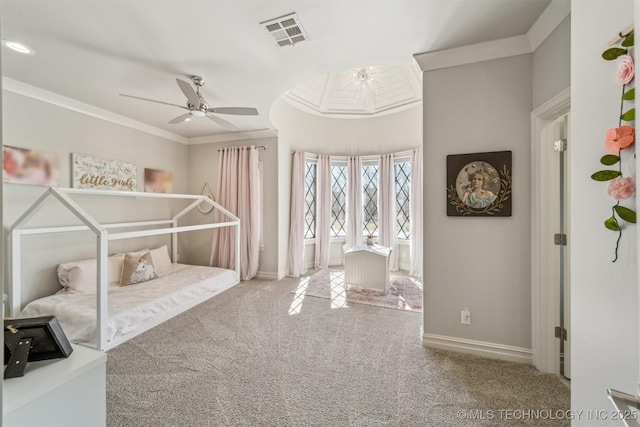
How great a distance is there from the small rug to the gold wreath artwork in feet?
4.75

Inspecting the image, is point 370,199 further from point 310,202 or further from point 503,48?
point 503,48

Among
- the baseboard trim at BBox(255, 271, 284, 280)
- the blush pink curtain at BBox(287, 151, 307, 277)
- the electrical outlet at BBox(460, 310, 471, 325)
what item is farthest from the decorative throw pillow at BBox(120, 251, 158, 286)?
the electrical outlet at BBox(460, 310, 471, 325)

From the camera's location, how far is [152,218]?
4.38m

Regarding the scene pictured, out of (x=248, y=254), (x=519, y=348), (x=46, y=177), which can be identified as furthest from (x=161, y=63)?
(x=519, y=348)

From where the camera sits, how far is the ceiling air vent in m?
2.07

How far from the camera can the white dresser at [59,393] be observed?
104cm

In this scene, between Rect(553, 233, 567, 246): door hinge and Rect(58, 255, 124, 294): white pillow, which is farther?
Rect(58, 255, 124, 294): white pillow

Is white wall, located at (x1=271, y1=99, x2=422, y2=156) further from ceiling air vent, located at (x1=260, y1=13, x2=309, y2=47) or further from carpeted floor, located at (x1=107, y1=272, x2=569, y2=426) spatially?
carpeted floor, located at (x1=107, y1=272, x2=569, y2=426)

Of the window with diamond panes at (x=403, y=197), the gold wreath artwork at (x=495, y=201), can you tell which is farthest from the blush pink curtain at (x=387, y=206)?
the gold wreath artwork at (x=495, y=201)

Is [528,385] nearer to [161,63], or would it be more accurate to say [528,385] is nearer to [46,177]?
[161,63]

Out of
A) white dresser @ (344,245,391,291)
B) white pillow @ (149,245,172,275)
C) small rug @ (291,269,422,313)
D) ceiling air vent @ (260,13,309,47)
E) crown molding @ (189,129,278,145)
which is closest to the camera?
ceiling air vent @ (260,13,309,47)

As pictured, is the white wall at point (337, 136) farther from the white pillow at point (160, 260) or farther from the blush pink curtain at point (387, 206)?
the white pillow at point (160, 260)

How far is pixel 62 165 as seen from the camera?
10.8 feet

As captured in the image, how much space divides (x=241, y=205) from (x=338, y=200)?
1901mm
